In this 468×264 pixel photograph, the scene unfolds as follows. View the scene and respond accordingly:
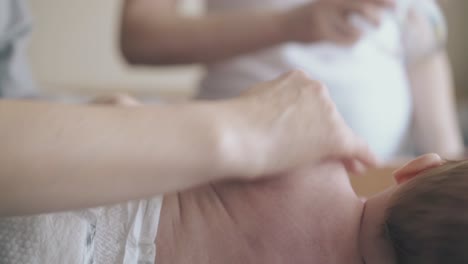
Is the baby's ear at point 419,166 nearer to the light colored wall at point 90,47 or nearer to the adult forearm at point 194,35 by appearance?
the adult forearm at point 194,35

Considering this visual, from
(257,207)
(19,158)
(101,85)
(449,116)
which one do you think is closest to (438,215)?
(257,207)

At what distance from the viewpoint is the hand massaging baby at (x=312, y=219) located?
1.38 feet

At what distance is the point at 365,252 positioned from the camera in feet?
1.55

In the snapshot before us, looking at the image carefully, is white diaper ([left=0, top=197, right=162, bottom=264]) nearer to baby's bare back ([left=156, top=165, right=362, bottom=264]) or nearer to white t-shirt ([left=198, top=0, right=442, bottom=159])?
baby's bare back ([left=156, top=165, right=362, bottom=264])

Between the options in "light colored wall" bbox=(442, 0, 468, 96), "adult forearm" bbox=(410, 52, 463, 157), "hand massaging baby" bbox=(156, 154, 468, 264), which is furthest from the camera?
"light colored wall" bbox=(442, 0, 468, 96)

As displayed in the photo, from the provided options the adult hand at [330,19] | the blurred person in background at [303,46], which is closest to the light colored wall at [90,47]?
the blurred person in background at [303,46]

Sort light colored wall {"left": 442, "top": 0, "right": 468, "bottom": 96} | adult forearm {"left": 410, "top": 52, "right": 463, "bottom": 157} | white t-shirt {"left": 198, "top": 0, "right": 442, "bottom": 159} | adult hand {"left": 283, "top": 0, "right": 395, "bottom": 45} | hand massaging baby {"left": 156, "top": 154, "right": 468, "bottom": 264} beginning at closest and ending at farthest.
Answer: hand massaging baby {"left": 156, "top": 154, "right": 468, "bottom": 264} < adult hand {"left": 283, "top": 0, "right": 395, "bottom": 45} < white t-shirt {"left": 198, "top": 0, "right": 442, "bottom": 159} < adult forearm {"left": 410, "top": 52, "right": 463, "bottom": 157} < light colored wall {"left": 442, "top": 0, "right": 468, "bottom": 96}

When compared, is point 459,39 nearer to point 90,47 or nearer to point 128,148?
point 90,47

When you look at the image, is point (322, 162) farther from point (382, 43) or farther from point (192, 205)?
point (382, 43)

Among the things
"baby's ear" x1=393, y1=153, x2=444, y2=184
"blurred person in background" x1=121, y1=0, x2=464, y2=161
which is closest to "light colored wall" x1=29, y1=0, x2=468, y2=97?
"blurred person in background" x1=121, y1=0, x2=464, y2=161

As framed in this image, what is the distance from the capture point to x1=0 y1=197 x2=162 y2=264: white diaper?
0.40m

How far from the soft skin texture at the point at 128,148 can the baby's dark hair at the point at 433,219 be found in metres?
0.11

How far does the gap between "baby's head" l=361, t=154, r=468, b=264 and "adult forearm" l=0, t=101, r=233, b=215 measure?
0.18 m

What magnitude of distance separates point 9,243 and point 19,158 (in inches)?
5.5
